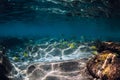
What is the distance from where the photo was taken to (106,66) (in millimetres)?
6613

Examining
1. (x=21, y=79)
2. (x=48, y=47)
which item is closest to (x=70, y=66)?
(x=21, y=79)

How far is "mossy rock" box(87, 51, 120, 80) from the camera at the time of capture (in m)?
6.14

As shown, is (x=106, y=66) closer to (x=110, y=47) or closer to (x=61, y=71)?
(x=110, y=47)

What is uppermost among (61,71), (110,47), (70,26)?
(110,47)

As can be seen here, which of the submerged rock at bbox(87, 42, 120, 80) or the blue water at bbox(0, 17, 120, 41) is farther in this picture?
the blue water at bbox(0, 17, 120, 41)

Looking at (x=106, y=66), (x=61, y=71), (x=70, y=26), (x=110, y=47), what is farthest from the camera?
(x=70, y=26)

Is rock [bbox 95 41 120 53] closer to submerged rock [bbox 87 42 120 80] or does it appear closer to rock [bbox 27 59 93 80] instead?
submerged rock [bbox 87 42 120 80]

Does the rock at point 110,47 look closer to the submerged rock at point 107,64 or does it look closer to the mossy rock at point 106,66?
the submerged rock at point 107,64

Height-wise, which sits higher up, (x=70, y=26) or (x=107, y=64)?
(x=107, y=64)

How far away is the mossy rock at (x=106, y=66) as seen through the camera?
614 cm

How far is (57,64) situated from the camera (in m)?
8.26

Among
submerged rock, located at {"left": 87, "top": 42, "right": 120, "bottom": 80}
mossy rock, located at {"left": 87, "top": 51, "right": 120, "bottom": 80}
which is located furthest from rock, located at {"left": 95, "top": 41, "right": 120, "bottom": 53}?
mossy rock, located at {"left": 87, "top": 51, "right": 120, "bottom": 80}

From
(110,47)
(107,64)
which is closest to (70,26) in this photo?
(110,47)

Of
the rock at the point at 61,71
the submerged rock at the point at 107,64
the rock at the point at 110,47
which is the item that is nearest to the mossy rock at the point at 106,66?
the submerged rock at the point at 107,64
